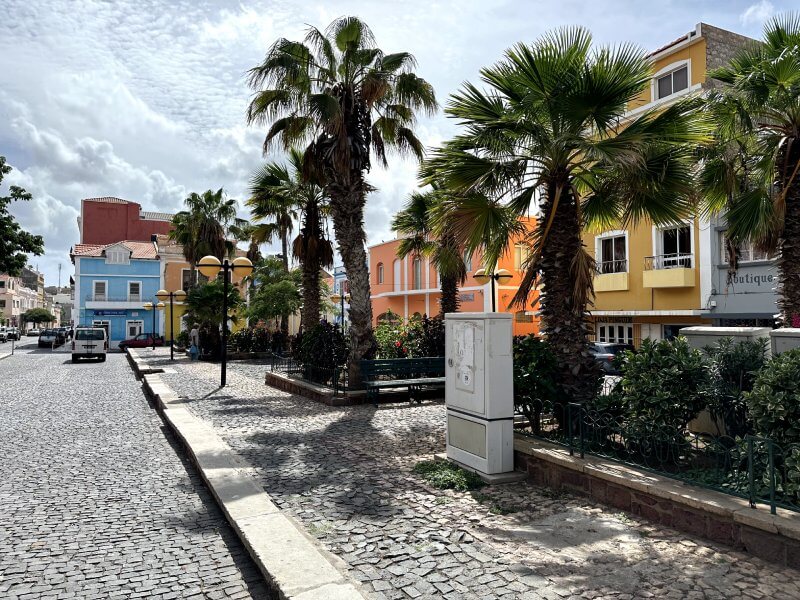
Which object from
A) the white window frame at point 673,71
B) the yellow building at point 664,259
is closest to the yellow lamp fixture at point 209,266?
the yellow building at point 664,259

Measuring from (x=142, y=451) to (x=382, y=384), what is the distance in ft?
15.6

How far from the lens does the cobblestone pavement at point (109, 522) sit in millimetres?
3564

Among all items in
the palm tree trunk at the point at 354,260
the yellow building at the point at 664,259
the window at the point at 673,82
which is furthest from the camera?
the window at the point at 673,82

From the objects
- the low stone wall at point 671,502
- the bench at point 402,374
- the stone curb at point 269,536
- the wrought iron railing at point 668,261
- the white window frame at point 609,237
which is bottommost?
the stone curb at point 269,536

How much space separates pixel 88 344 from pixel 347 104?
70.9 feet

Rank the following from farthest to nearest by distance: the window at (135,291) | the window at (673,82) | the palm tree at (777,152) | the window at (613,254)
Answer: the window at (135,291) → the window at (613,254) → the window at (673,82) → the palm tree at (777,152)

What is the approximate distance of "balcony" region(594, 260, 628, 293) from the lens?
23.1 metres

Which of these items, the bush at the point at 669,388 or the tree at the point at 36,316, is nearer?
the bush at the point at 669,388

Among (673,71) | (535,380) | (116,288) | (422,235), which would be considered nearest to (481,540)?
(535,380)

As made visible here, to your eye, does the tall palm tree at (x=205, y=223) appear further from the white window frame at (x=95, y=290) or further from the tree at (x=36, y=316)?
the tree at (x=36, y=316)

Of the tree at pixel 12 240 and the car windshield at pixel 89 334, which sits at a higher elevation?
the tree at pixel 12 240

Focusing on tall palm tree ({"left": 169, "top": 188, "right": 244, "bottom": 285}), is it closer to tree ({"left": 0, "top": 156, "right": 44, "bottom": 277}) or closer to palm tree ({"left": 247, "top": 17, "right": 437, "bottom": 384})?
tree ({"left": 0, "top": 156, "right": 44, "bottom": 277})

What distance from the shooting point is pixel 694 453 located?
189 inches

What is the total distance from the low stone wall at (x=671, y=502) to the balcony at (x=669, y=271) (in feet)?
56.9
